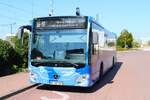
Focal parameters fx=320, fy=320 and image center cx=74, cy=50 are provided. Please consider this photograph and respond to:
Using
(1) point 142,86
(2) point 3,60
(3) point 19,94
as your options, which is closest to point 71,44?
(3) point 19,94

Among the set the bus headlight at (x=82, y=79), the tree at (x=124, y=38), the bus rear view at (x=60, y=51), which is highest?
the tree at (x=124, y=38)

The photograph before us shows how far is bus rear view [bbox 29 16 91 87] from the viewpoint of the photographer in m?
11.8

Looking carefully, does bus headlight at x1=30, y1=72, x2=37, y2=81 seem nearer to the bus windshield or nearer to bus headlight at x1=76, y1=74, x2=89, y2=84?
the bus windshield

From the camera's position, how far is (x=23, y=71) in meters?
18.2

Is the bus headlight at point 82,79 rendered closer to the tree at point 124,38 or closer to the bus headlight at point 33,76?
the bus headlight at point 33,76

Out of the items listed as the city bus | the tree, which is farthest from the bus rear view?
the tree

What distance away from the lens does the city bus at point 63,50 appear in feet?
38.8

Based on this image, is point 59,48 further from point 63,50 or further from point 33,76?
point 33,76

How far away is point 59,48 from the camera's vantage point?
39.3 ft

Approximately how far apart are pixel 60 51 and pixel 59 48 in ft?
0.42

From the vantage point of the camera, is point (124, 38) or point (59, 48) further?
point (124, 38)

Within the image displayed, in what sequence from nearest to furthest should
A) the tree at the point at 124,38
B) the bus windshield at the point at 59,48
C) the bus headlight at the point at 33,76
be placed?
the bus windshield at the point at 59,48, the bus headlight at the point at 33,76, the tree at the point at 124,38

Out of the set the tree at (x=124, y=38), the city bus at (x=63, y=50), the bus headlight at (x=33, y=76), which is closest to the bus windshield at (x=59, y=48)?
the city bus at (x=63, y=50)

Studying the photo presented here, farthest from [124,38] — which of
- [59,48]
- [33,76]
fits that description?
[59,48]
